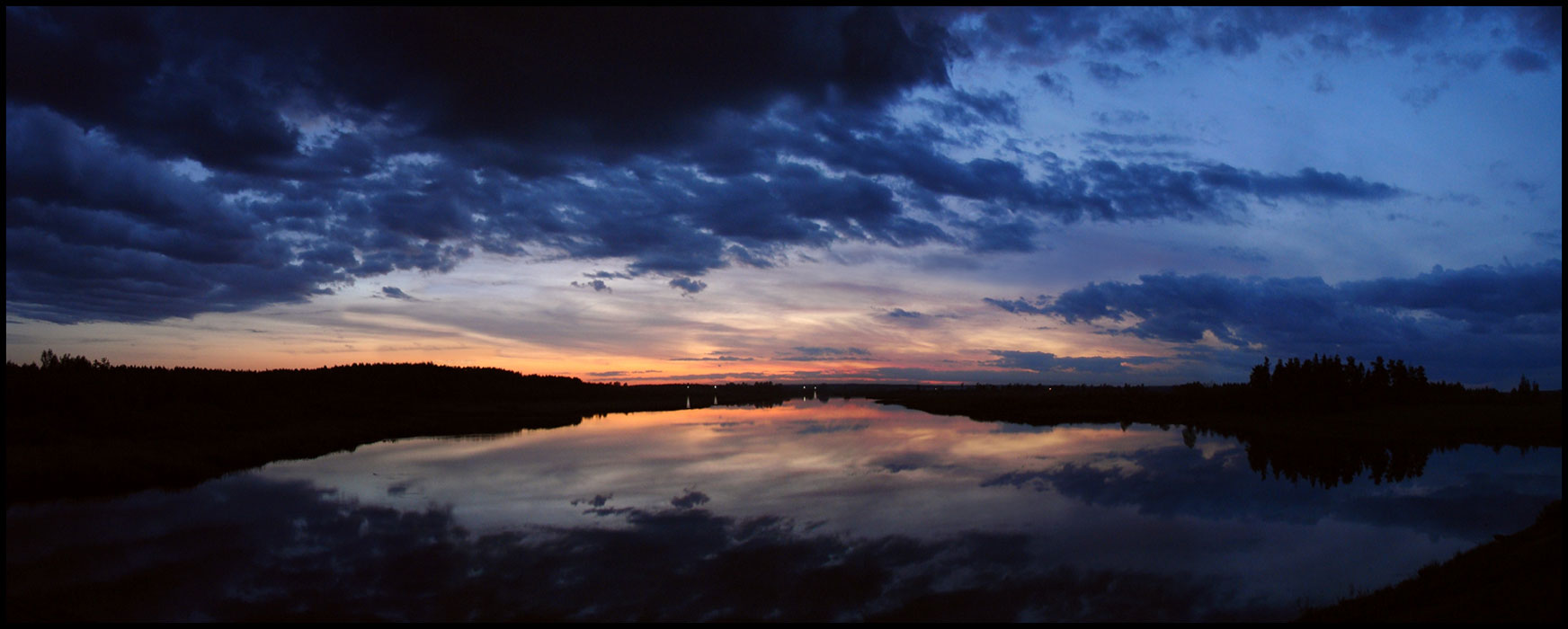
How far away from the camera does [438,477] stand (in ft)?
95.1

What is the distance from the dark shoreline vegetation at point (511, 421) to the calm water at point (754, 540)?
2197 mm

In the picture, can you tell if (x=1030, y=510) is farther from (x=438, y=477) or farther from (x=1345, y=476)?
(x=438, y=477)

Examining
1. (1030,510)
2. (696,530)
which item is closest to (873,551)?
(696,530)

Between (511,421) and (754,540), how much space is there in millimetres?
52732

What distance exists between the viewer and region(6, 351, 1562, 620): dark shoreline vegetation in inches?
962

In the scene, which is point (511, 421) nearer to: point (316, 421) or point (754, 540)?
point (316, 421)

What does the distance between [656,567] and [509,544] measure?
4.43 metres

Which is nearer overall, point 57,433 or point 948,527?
point 948,527

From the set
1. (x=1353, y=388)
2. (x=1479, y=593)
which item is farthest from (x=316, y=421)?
(x=1353, y=388)

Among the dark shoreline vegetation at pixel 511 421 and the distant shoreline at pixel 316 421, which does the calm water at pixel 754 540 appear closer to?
the dark shoreline vegetation at pixel 511 421

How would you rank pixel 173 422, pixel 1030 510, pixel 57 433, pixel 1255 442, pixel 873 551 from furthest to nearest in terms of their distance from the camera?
pixel 1255 442 → pixel 173 422 → pixel 57 433 → pixel 1030 510 → pixel 873 551

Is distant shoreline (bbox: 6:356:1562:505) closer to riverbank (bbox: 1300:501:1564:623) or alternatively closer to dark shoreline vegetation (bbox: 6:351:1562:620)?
dark shoreline vegetation (bbox: 6:351:1562:620)

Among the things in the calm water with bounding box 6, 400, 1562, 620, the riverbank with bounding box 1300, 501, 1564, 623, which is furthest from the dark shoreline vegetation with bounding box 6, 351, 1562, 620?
the calm water with bounding box 6, 400, 1562, 620

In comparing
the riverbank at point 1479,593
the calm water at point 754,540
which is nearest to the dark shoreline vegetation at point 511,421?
the riverbank at point 1479,593
